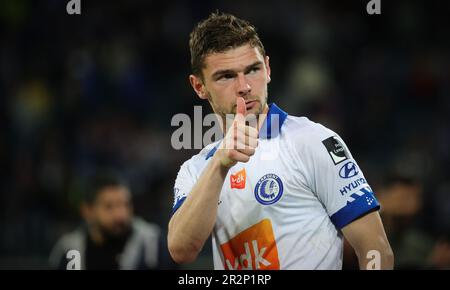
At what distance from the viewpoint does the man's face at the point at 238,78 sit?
11.1 ft

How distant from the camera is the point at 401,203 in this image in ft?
19.5

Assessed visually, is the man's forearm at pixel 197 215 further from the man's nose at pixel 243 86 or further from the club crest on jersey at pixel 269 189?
the man's nose at pixel 243 86

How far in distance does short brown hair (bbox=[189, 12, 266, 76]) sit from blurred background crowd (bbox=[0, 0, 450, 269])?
450cm

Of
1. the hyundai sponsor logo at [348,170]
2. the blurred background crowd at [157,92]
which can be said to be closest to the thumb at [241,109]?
the hyundai sponsor logo at [348,170]

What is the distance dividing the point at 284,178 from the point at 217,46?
0.73 m

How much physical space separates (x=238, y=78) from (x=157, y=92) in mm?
6874

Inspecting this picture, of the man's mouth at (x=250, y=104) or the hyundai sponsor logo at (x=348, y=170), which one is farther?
the man's mouth at (x=250, y=104)

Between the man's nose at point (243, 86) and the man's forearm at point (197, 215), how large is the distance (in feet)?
1.40

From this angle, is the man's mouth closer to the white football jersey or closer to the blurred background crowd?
the white football jersey

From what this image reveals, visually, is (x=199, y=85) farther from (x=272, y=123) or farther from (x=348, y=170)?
(x=348, y=170)

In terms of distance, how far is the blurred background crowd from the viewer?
8734 millimetres

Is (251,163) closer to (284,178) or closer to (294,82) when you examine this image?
(284,178)

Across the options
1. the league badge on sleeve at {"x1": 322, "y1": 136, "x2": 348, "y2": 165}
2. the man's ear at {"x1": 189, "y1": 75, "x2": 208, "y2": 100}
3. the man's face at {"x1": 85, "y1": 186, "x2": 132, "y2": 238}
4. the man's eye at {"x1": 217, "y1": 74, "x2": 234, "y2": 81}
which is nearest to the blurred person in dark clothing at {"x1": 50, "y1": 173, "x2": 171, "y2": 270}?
the man's face at {"x1": 85, "y1": 186, "x2": 132, "y2": 238}
